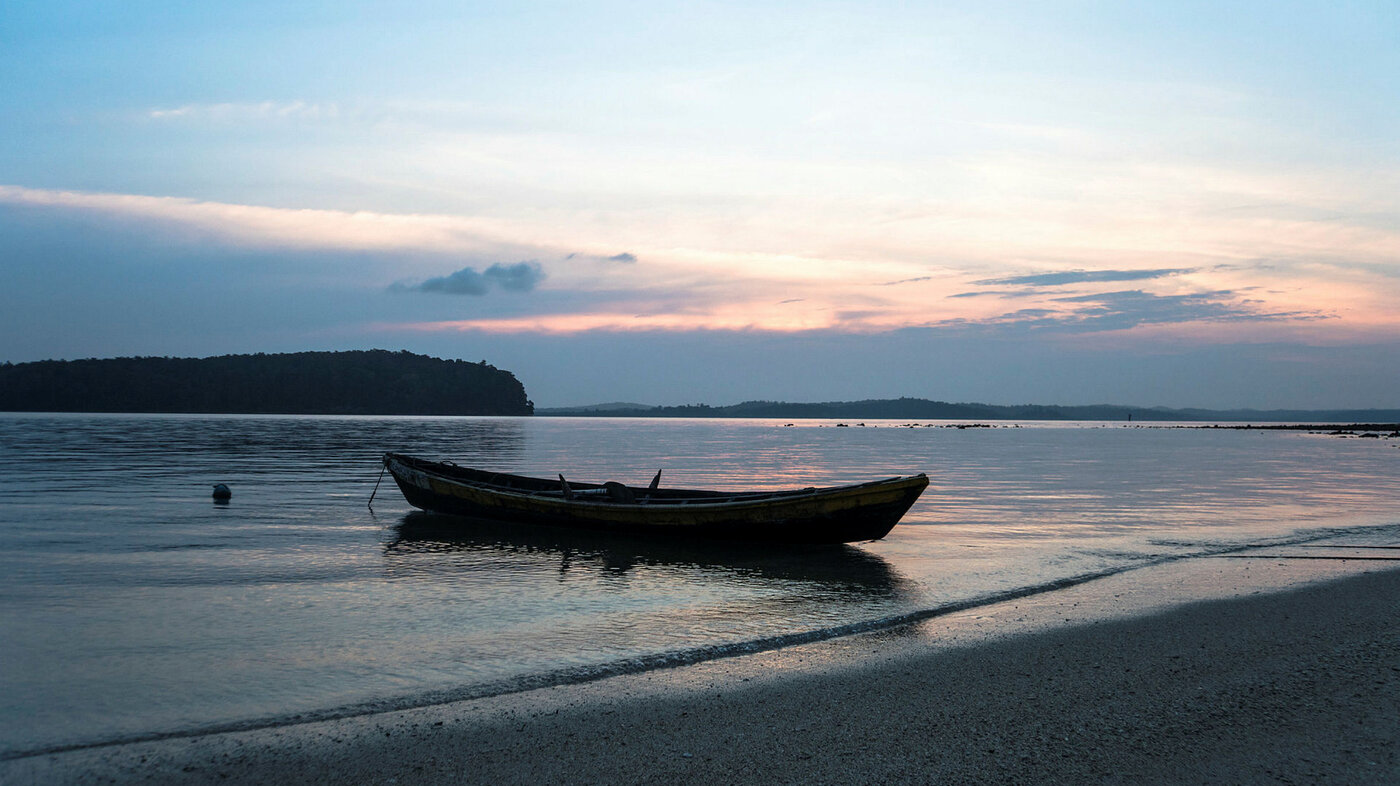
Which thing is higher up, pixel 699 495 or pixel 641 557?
pixel 699 495

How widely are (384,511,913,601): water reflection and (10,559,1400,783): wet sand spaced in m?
5.23

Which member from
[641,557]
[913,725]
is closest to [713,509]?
[641,557]

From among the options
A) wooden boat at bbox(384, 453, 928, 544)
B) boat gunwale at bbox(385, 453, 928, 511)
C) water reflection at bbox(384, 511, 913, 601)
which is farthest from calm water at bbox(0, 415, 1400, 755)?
boat gunwale at bbox(385, 453, 928, 511)

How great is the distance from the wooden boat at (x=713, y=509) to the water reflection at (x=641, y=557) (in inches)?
18.4

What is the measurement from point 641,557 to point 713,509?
6.80ft

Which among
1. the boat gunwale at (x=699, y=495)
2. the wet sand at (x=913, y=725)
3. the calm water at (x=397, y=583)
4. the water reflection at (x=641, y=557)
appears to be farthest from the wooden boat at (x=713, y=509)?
the wet sand at (x=913, y=725)

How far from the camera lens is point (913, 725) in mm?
8047

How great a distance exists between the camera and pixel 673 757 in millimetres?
7262

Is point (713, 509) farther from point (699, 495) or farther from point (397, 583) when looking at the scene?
point (397, 583)

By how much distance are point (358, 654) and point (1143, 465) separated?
58.0 m

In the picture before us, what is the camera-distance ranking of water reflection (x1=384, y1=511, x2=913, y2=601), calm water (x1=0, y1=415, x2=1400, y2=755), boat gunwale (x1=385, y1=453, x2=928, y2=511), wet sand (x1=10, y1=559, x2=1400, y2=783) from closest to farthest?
wet sand (x1=10, y1=559, x2=1400, y2=783) → calm water (x1=0, y1=415, x2=1400, y2=755) → water reflection (x1=384, y1=511, x2=913, y2=601) → boat gunwale (x1=385, y1=453, x2=928, y2=511)

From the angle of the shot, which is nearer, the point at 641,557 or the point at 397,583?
the point at 397,583

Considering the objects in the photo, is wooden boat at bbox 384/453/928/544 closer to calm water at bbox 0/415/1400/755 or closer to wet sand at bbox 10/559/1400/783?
calm water at bbox 0/415/1400/755

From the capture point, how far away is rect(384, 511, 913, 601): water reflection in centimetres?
1715
